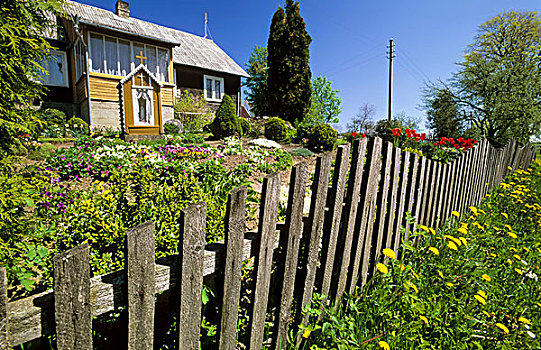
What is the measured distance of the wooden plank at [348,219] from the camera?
179cm

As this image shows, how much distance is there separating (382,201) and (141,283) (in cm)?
174

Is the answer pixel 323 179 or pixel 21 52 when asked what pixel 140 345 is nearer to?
pixel 323 179

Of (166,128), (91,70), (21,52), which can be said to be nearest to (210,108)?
(166,128)

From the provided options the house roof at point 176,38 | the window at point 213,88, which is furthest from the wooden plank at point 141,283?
the window at point 213,88

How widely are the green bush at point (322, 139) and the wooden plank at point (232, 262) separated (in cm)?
1047

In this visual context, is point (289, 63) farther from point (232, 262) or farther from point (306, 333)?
point (232, 262)

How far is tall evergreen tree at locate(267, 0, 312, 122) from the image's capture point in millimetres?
19344

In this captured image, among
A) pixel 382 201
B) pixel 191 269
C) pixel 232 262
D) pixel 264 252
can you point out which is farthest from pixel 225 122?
pixel 191 269

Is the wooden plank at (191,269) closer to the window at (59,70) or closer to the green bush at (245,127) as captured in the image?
the green bush at (245,127)

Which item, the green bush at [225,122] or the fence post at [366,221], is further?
the green bush at [225,122]

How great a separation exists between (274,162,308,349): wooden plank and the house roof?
46.9 ft

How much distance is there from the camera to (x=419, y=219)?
9.59 ft

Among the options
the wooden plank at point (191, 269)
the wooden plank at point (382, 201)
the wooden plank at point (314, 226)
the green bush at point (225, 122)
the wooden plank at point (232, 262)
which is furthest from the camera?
the green bush at point (225, 122)

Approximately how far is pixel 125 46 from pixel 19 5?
13.8 m
